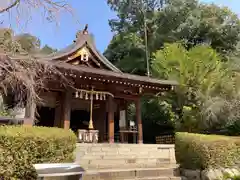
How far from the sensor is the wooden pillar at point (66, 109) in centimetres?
1022

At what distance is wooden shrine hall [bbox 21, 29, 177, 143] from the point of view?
34.4 feet

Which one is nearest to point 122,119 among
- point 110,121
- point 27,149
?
point 110,121

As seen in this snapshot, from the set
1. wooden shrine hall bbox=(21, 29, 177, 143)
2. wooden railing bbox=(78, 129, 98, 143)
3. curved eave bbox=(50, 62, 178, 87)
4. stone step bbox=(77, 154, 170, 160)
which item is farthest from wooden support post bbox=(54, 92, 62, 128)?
stone step bbox=(77, 154, 170, 160)

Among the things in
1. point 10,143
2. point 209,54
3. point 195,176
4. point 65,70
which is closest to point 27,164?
point 10,143

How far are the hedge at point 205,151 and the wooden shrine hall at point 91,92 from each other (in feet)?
11.8

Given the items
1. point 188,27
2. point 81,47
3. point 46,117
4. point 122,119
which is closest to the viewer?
point 81,47

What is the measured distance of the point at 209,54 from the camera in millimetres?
16516

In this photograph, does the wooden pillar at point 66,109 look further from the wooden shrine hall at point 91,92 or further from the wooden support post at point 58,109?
the wooden support post at point 58,109

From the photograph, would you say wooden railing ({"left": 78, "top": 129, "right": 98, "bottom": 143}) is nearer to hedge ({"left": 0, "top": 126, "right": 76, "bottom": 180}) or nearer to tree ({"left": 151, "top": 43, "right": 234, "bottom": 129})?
hedge ({"left": 0, "top": 126, "right": 76, "bottom": 180})

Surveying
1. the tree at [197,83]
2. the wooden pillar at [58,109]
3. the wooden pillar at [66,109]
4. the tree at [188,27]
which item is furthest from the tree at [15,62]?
the tree at [188,27]

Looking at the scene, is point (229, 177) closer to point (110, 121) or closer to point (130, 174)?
point (130, 174)

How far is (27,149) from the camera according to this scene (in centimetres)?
609

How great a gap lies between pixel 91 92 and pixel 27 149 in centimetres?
548

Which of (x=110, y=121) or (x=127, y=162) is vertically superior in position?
(x=110, y=121)
